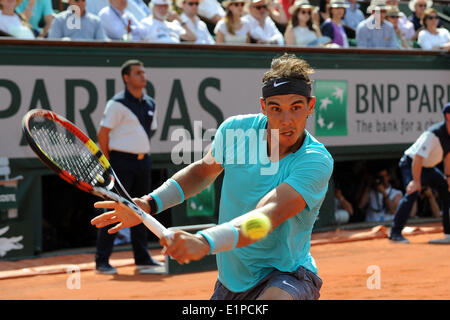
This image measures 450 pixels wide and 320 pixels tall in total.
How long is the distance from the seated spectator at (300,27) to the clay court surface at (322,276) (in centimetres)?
299

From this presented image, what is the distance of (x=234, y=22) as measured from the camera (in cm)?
1098

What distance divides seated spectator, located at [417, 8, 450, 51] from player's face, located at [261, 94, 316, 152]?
961 cm

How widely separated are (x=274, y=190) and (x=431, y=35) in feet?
33.0

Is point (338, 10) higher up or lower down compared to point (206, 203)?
higher up

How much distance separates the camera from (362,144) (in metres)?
11.6

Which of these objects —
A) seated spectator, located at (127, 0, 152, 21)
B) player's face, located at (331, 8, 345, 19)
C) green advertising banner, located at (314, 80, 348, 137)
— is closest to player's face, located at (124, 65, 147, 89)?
seated spectator, located at (127, 0, 152, 21)

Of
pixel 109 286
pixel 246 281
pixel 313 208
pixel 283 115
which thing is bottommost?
pixel 109 286

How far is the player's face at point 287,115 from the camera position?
3529 mm
